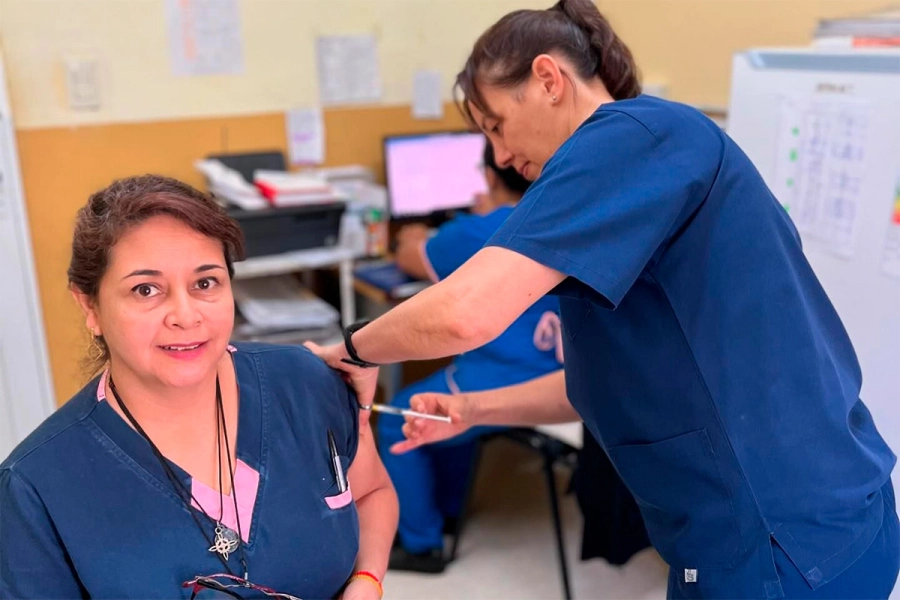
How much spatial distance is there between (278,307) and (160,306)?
1.57 meters

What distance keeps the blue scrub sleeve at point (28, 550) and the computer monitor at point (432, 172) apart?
7.30 ft

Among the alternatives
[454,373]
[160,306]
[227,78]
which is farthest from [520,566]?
[227,78]

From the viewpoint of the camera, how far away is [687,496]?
116 centimetres

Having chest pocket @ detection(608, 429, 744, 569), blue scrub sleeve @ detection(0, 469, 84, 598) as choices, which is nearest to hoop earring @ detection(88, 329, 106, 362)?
blue scrub sleeve @ detection(0, 469, 84, 598)

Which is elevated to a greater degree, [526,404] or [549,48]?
[549,48]

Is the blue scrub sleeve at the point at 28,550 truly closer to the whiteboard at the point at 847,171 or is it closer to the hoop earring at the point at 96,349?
the hoop earring at the point at 96,349

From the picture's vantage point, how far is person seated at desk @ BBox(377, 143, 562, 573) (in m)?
2.35

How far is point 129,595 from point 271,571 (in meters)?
0.19

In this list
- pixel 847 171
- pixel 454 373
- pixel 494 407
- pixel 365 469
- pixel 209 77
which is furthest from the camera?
pixel 209 77

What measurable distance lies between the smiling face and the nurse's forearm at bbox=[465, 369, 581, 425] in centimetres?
57

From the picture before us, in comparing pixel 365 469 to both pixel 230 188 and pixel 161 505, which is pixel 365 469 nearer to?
pixel 161 505

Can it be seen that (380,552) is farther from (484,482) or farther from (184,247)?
(484,482)

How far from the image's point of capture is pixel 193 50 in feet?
9.14

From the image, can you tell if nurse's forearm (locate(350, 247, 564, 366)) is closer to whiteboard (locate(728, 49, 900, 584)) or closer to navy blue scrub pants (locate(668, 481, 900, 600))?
navy blue scrub pants (locate(668, 481, 900, 600))
